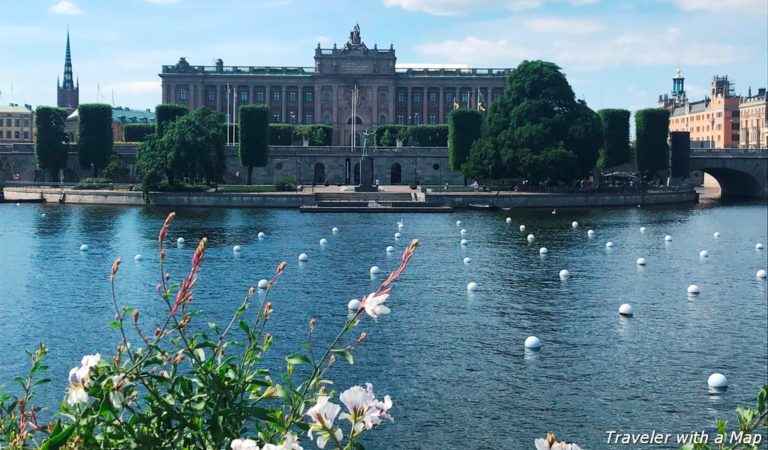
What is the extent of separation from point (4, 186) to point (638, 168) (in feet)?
264

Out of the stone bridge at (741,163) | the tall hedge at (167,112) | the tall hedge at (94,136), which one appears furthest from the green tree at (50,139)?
the stone bridge at (741,163)

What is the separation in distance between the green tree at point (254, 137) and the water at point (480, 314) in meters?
47.1

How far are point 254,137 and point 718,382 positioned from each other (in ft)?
327

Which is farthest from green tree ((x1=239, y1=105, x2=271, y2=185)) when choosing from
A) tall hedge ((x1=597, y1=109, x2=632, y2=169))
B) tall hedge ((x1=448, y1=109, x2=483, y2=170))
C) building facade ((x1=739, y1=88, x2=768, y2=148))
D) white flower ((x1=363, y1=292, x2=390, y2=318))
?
white flower ((x1=363, y1=292, x2=390, y2=318))

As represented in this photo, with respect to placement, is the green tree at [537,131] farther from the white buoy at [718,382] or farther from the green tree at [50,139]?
the white buoy at [718,382]

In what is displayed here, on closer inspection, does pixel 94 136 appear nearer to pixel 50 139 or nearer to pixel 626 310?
pixel 50 139

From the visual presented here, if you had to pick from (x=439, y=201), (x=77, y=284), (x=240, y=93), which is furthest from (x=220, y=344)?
(x=240, y=93)

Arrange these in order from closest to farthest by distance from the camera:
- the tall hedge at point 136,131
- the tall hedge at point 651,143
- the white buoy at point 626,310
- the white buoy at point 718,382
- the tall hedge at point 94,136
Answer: the white buoy at point 718,382 < the white buoy at point 626,310 < the tall hedge at point 94,136 < the tall hedge at point 651,143 < the tall hedge at point 136,131

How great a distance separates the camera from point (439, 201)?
328 feet

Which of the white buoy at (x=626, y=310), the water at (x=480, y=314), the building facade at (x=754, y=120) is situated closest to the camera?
the water at (x=480, y=314)

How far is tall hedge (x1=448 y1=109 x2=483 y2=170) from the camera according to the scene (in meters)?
Answer: 122

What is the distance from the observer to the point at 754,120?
186 m

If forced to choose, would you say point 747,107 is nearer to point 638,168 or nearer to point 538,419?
point 638,168

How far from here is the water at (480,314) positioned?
1014 inches
